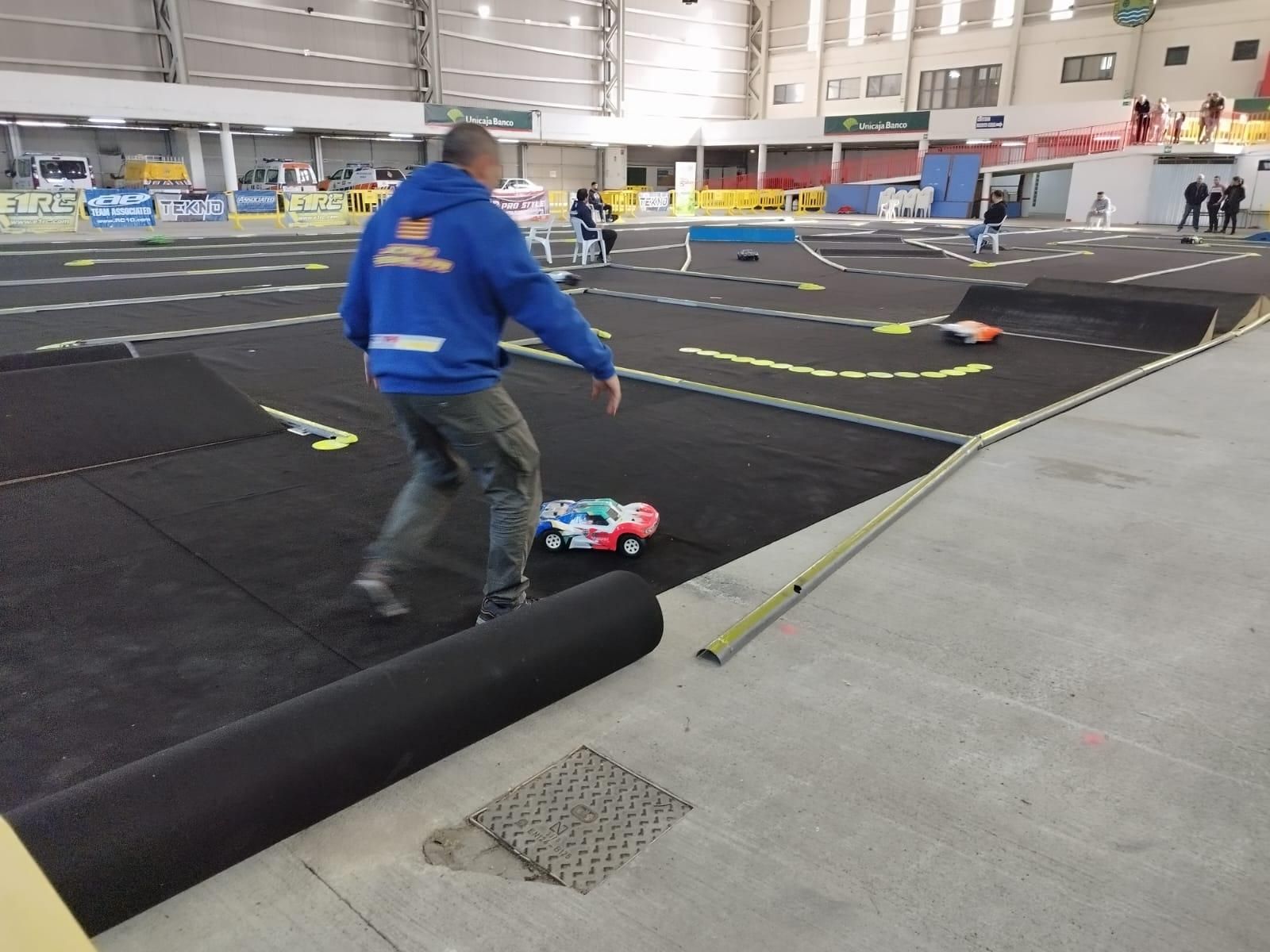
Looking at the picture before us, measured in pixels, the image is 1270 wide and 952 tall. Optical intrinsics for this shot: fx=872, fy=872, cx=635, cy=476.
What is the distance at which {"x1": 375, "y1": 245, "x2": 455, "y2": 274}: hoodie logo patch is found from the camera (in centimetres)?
286

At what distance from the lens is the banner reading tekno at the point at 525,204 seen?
91.8 ft

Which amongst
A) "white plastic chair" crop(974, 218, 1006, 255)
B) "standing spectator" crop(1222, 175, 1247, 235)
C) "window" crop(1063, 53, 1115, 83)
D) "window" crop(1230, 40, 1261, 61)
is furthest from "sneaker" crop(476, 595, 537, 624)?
"window" crop(1063, 53, 1115, 83)

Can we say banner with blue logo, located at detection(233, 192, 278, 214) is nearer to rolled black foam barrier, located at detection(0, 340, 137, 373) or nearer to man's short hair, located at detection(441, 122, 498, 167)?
rolled black foam barrier, located at detection(0, 340, 137, 373)

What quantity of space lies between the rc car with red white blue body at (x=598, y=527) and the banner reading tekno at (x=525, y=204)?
81.5 ft

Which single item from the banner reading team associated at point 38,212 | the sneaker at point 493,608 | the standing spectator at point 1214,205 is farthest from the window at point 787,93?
the sneaker at point 493,608

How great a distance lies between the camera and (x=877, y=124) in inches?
1626

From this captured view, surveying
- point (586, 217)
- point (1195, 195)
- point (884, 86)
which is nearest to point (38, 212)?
point (586, 217)

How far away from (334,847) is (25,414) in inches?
174

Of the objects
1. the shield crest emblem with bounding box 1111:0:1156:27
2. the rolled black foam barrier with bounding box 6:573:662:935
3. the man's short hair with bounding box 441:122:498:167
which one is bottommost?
the rolled black foam barrier with bounding box 6:573:662:935

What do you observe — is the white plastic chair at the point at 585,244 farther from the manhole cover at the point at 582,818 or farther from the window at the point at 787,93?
the window at the point at 787,93

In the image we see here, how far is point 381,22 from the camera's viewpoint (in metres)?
37.8

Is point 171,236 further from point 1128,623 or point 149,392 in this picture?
point 1128,623

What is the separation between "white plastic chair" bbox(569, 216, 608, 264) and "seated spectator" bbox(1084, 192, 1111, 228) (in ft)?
70.5

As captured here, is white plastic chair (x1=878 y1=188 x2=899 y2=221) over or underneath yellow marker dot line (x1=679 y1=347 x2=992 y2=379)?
over
